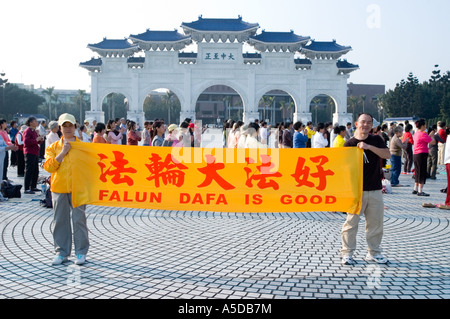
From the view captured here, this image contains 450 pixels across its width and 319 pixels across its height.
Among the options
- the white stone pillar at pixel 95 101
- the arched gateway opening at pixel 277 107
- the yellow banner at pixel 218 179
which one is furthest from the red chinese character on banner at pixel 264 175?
the arched gateway opening at pixel 277 107

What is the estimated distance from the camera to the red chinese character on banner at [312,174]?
4934 mm

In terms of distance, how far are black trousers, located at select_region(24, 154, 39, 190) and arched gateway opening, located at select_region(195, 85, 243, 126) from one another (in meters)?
69.7

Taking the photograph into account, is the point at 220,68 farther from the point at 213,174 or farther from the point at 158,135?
the point at 213,174

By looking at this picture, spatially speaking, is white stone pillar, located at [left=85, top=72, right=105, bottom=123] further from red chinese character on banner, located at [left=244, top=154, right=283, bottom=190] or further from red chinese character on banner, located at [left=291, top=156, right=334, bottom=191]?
red chinese character on banner, located at [left=291, top=156, right=334, bottom=191]

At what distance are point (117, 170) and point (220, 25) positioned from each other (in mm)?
36416

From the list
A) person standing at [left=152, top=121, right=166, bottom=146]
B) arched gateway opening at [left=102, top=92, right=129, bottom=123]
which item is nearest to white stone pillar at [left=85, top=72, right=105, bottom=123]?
arched gateway opening at [left=102, top=92, right=129, bottom=123]

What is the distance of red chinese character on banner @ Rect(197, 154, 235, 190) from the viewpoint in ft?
16.4

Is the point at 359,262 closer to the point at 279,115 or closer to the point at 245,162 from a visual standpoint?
the point at 245,162

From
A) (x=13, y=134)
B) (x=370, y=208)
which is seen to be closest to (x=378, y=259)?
(x=370, y=208)

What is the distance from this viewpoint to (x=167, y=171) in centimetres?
507

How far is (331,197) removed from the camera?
4902 millimetres

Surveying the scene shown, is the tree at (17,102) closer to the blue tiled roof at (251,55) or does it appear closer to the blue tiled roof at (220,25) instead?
the blue tiled roof at (220,25)
